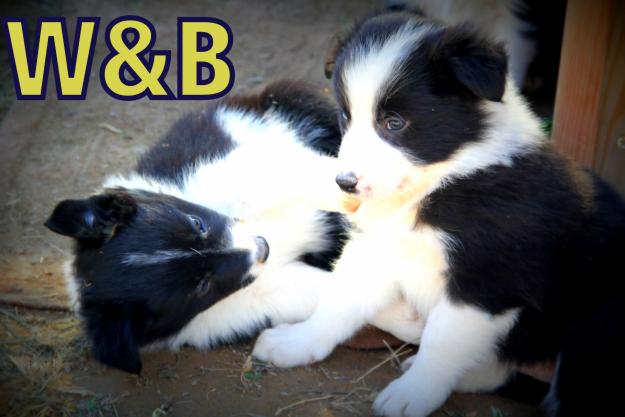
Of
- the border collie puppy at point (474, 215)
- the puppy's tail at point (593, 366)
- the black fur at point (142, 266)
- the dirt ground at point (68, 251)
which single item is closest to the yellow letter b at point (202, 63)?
the dirt ground at point (68, 251)

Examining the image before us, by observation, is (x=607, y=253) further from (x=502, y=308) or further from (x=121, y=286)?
(x=121, y=286)

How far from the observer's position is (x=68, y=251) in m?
4.43

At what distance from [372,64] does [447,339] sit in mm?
1170

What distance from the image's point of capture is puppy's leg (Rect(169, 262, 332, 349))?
12.3 ft

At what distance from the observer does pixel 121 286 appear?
3.30m

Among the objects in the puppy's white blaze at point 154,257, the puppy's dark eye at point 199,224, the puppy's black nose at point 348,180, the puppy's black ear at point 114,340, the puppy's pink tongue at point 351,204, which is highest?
the puppy's black nose at point 348,180

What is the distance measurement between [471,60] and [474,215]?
24.5 inches

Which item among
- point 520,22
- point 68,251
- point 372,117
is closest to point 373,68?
point 372,117

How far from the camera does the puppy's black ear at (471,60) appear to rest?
2.76 meters

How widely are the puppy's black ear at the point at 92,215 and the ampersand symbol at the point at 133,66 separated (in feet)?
7.32

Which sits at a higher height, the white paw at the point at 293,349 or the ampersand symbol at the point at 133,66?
the ampersand symbol at the point at 133,66

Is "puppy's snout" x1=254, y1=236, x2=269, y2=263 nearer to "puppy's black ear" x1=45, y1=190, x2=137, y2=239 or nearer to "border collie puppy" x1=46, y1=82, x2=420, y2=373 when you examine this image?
"border collie puppy" x1=46, y1=82, x2=420, y2=373

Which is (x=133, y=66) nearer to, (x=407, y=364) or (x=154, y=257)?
(x=154, y=257)

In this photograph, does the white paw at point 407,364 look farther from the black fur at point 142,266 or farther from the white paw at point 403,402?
the black fur at point 142,266
